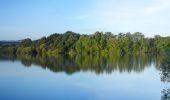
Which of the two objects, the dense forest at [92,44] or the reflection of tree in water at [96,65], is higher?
the dense forest at [92,44]

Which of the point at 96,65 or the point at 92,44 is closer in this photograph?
the point at 96,65

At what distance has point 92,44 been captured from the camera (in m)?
53.9

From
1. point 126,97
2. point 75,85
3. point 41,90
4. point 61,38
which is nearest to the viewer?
point 126,97

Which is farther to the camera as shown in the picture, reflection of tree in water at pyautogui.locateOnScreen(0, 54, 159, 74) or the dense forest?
the dense forest

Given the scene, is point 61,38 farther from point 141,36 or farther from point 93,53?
point 141,36

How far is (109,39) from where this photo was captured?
53844 mm

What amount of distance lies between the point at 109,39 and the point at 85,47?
4.14 metres

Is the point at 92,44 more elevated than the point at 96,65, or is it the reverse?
the point at 92,44

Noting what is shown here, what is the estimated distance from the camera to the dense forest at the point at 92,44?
53.3 meters

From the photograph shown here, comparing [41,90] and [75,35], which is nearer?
[41,90]

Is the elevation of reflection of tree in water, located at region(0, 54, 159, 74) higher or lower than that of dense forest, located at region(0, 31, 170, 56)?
lower

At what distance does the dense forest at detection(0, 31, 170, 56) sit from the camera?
53.3m

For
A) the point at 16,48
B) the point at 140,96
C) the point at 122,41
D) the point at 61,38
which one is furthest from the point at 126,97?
the point at 16,48

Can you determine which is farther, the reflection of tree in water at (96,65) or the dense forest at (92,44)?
the dense forest at (92,44)
